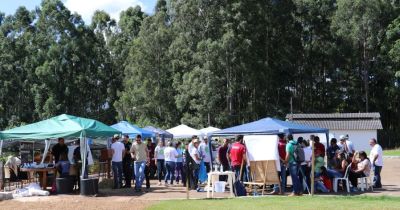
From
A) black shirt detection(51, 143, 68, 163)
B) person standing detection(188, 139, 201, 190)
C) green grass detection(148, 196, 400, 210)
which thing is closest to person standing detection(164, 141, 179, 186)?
person standing detection(188, 139, 201, 190)

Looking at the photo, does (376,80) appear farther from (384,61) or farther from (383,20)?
(383,20)

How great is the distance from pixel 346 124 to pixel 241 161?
120 ft

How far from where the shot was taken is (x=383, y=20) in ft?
174

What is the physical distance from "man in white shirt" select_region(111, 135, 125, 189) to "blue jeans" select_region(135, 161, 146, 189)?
2.09 ft

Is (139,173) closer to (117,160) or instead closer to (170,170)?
(117,160)

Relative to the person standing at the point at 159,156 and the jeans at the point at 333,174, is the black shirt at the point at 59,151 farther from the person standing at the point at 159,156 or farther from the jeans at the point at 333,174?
the jeans at the point at 333,174

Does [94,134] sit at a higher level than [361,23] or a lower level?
lower

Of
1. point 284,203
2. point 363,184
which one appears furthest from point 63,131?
point 363,184

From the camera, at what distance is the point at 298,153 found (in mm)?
14945

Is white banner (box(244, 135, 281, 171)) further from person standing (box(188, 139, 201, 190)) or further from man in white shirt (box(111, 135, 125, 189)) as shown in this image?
man in white shirt (box(111, 135, 125, 189))

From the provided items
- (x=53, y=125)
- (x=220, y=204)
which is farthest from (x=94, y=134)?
(x=220, y=204)

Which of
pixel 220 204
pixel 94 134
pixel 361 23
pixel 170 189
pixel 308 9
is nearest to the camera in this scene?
pixel 220 204

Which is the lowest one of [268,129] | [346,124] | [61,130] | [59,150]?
[59,150]

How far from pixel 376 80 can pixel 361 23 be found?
24.0 feet
